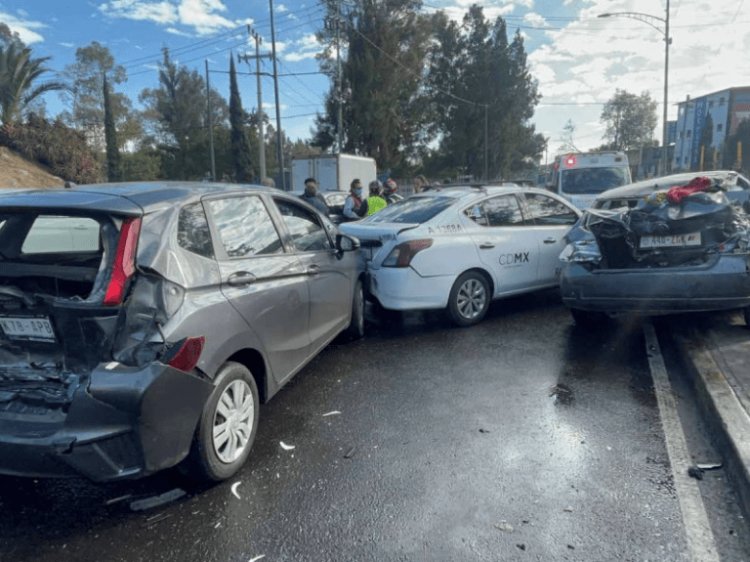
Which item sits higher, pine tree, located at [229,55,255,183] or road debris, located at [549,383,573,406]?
pine tree, located at [229,55,255,183]

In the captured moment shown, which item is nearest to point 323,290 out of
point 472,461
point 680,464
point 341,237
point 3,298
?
point 341,237

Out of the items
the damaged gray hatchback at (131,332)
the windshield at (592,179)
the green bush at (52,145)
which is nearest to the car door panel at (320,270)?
the damaged gray hatchback at (131,332)

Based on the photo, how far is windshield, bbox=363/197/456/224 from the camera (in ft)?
21.0

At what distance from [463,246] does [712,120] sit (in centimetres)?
7684

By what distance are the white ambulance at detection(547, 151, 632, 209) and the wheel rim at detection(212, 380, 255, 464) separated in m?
13.9

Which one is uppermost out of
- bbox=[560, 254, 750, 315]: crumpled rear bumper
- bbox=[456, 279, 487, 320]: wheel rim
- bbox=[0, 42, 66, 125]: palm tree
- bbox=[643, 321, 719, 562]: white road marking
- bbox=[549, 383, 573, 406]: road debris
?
bbox=[0, 42, 66, 125]: palm tree

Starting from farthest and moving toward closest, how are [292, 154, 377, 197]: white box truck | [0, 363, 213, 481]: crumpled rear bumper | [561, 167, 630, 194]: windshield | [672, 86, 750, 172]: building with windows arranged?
1. [672, 86, 750, 172]: building with windows
2. [292, 154, 377, 197]: white box truck
3. [561, 167, 630, 194]: windshield
4. [0, 363, 213, 481]: crumpled rear bumper

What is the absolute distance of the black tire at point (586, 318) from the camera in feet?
20.2

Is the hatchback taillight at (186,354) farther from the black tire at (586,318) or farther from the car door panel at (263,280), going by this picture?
the black tire at (586,318)

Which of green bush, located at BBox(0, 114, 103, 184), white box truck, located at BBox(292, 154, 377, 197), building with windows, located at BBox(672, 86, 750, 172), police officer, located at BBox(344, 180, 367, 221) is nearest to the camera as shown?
police officer, located at BBox(344, 180, 367, 221)

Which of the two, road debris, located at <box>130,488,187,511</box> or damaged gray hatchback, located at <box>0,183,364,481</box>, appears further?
road debris, located at <box>130,488,187,511</box>

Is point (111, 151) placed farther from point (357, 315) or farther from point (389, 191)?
point (357, 315)

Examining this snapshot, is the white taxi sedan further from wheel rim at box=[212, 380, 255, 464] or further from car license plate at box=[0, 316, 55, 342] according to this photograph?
car license plate at box=[0, 316, 55, 342]

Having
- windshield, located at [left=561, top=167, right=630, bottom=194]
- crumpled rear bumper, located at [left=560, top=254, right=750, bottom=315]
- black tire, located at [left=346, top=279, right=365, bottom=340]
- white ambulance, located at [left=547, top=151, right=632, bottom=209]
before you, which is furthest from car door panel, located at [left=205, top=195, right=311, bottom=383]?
windshield, located at [left=561, top=167, right=630, bottom=194]
